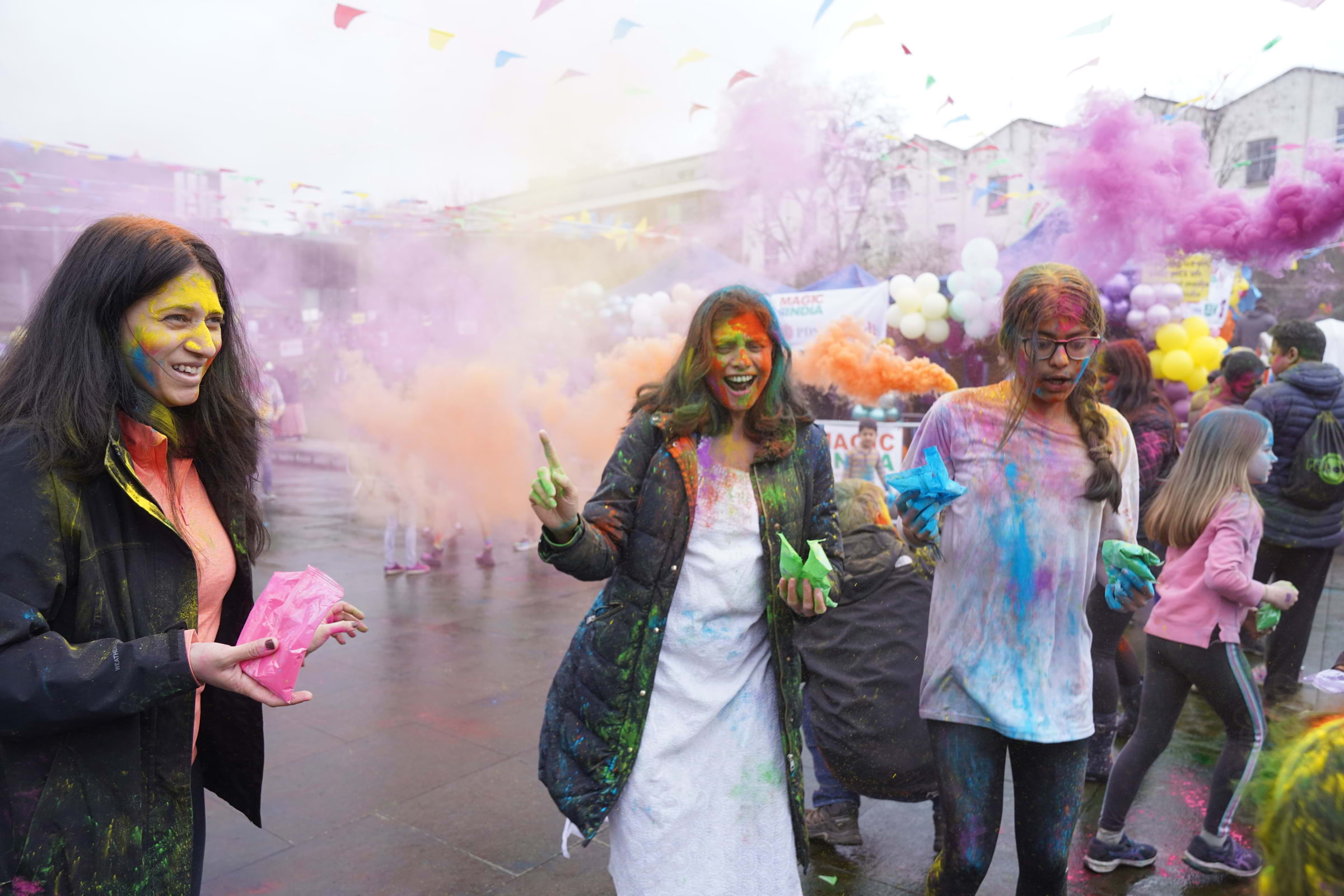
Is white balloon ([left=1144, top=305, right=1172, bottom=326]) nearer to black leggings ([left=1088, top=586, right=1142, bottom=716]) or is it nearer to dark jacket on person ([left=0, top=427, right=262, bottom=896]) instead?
black leggings ([left=1088, top=586, right=1142, bottom=716])

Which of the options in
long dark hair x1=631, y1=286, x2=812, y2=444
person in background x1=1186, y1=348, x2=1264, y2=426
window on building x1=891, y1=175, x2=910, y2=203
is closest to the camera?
long dark hair x1=631, y1=286, x2=812, y2=444

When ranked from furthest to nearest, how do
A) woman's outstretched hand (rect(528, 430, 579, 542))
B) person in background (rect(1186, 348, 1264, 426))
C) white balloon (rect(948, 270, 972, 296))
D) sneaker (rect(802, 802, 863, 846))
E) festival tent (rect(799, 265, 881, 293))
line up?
1. festival tent (rect(799, 265, 881, 293))
2. white balloon (rect(948, 270, 972, 296))
3. person in background (rect(1186, 348, 1264, 426))
4. sneaker (rect(802, 802, 863, 846))
5. woman's outstretched hand (rect(528, 430, 579, 542))

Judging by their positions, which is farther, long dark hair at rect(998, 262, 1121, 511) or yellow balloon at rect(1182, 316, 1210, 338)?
yellow balloon at rect(1182, 316, 1210, 338)

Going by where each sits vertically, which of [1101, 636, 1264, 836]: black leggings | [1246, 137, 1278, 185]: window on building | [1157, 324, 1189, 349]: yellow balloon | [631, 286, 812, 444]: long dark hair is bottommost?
[1101, 636, 1264, 836]: black leggings

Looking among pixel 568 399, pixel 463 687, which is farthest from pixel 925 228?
pixel 463 687

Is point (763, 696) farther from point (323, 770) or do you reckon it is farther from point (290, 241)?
point (290, 241)

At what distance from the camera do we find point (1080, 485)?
242 cm

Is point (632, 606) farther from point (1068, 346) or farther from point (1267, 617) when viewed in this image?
point (1267, 617)

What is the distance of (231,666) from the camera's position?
5.11ft

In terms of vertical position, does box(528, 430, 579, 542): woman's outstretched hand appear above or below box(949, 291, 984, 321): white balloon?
below

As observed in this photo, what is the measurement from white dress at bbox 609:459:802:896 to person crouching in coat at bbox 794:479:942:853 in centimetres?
74

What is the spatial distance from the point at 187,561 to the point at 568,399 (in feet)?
28.9

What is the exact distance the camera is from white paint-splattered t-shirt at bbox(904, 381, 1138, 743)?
2.35 meters

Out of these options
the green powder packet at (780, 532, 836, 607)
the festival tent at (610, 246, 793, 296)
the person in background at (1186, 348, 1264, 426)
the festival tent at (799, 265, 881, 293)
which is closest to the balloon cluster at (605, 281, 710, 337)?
the festival tent at (610, 246, 793, 296)
